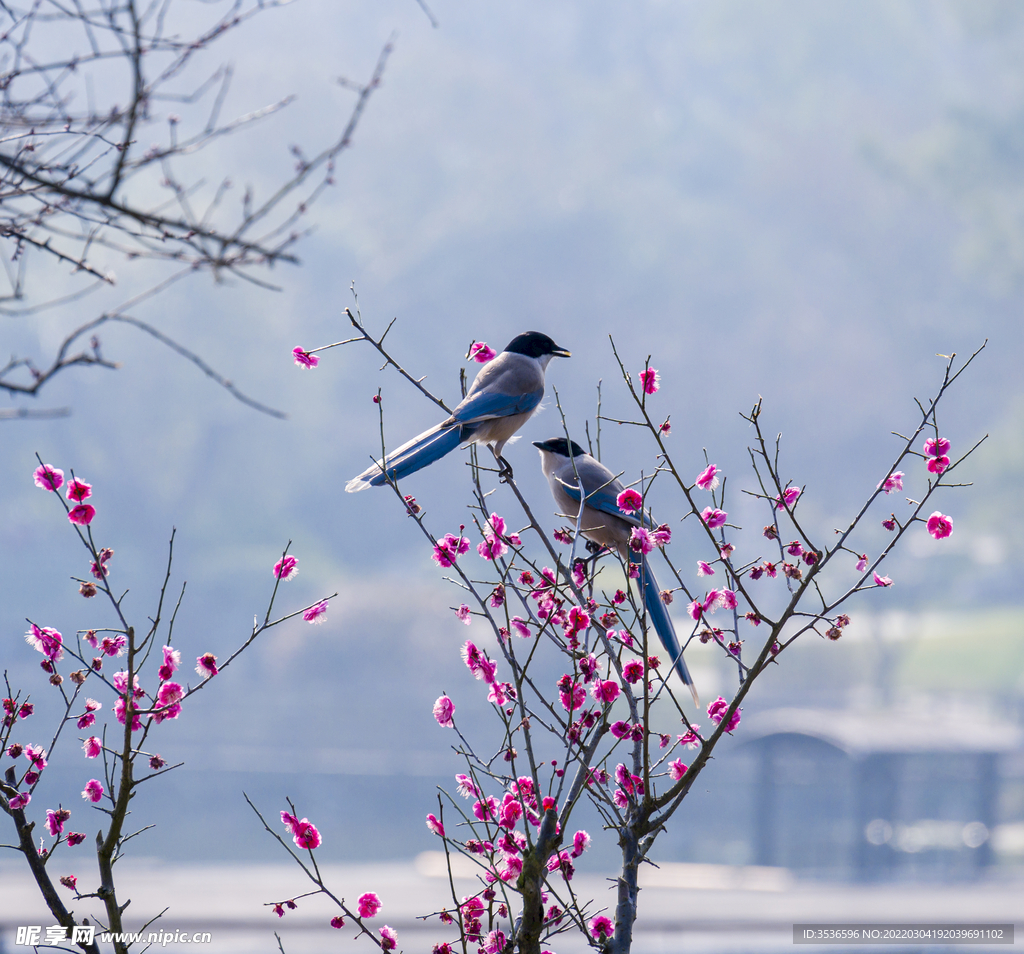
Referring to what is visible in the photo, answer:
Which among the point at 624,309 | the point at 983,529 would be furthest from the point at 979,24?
the point at 983,529

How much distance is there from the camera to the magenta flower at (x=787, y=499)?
7.77ft

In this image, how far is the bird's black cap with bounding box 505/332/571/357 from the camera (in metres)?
4.01

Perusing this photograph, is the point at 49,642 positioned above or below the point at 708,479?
below

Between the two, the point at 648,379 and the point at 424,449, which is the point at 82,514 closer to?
the point at 424,449

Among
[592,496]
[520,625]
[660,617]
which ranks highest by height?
[592,496]

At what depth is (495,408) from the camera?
355cm

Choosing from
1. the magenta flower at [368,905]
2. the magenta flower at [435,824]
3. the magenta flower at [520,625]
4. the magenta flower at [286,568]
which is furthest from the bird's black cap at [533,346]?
the magenta flower at [368,905]

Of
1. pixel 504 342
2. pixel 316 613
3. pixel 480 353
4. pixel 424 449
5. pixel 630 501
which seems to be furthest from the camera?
pixel 504 342

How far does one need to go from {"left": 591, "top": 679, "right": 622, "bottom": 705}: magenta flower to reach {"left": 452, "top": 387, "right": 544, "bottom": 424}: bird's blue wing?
1.17 metres

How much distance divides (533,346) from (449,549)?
1507 mm

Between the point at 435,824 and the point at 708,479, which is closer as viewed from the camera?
the point at 435,824

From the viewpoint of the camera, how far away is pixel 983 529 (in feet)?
120

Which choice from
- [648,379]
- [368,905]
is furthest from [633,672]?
[368,905]

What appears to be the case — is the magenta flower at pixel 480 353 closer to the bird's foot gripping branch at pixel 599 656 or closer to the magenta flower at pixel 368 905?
the bird's foot gripping branch at pixel 599 656
